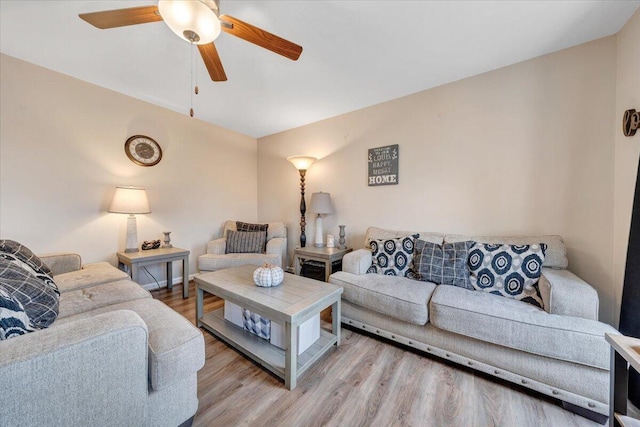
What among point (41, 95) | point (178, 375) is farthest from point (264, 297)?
point (41, 95)

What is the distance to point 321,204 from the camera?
302cm

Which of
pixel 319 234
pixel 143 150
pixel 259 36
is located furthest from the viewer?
pixel 319 234

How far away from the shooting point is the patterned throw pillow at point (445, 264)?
1904mm

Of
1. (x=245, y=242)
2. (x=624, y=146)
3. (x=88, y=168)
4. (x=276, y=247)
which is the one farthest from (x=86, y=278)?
(x=624, y=146)

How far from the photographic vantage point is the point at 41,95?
2.24m

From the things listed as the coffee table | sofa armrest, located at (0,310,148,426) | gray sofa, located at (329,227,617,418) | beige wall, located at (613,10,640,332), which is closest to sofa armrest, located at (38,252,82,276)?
the coffee table

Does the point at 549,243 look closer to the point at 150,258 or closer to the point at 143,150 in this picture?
the point at 150,258

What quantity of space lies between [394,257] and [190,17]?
220 cm

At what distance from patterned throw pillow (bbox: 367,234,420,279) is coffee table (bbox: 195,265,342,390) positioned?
619 millimetres

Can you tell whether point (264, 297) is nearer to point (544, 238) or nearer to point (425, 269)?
point (425, 269)

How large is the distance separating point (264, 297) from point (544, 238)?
7.20 ft

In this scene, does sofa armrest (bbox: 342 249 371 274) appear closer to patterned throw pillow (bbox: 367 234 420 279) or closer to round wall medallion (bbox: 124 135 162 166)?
patterned throw pillow (bbox: 367 234 420 279)

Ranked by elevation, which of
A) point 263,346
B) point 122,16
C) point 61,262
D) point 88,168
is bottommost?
point 263,346

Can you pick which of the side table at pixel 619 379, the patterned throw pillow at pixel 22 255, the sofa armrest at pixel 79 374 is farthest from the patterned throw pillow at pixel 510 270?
the patterned throw pillow at pixel 22 255
